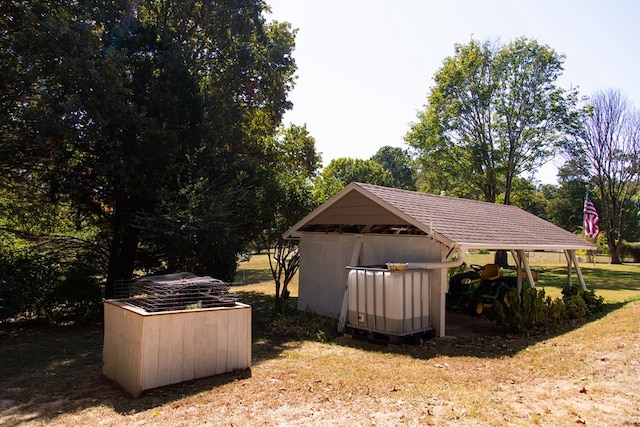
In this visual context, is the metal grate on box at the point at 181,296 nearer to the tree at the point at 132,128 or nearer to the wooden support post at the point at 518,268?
the tree at the point at 132,128

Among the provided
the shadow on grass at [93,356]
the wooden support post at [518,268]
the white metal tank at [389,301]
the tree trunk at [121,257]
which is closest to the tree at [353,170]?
the wooden support post at [518,268]

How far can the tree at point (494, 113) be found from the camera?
90.5 ft

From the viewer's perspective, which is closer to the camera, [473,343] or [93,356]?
[93,356]

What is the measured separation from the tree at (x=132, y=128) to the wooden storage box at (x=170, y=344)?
4.70m

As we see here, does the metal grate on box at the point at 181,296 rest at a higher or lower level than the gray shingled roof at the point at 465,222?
lower

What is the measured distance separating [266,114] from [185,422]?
1664 centimetres

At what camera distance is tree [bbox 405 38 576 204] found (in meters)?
27.6

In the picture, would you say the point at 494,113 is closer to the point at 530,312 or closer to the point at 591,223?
the point at 591,223

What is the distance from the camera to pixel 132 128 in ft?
38.0

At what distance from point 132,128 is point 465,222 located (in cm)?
982

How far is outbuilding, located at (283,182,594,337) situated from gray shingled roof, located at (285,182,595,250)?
3 cm

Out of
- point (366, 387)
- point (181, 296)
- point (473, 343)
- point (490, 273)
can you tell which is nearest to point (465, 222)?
point (490, 273)

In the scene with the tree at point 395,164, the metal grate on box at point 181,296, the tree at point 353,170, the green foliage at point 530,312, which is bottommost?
the green foliage at point 530,312

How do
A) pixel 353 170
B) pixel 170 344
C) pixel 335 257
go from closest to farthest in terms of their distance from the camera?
pixel 170 344 → pixel 335 257 → pixel 353 170
